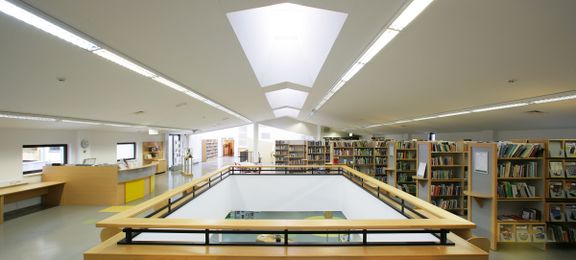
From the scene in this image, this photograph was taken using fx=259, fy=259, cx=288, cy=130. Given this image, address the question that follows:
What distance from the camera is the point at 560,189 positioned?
4543 millimetres

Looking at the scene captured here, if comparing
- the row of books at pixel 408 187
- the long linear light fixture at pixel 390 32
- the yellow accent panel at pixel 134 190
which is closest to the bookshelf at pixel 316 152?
the row of books at pixel 408 187

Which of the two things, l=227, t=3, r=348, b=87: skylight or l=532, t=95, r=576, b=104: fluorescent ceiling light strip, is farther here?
l=532, t=95, r=576, b=104: fluorescent ceiling light strip

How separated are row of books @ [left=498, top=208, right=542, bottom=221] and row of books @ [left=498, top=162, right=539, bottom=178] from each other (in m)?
0.64

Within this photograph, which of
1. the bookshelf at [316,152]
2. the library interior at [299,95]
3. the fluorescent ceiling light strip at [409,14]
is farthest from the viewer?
the bookshelf at [316,152]

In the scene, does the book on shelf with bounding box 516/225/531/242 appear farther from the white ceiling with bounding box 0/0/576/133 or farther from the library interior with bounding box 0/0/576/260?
the white ceiling with bounding box 0/0/576/133

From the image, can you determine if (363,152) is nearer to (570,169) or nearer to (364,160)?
(364,160)

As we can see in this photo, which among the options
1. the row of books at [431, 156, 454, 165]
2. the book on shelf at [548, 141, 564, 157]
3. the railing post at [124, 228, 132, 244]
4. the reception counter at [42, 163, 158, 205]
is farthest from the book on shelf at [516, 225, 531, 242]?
the reception counter at [42, 163, 158, 205]

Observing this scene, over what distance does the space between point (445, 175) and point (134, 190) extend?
8.87m

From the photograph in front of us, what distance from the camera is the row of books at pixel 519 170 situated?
4617 mm

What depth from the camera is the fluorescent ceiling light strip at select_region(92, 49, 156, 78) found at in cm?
320

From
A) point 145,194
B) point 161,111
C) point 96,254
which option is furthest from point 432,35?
point 145,194

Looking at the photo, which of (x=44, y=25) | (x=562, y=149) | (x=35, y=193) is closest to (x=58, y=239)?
(x=35, y=193)

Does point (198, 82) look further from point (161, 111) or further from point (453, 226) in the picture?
point (453, 226)

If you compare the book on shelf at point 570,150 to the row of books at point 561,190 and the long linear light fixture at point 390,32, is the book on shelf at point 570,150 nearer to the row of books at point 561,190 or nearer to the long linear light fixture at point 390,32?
the row of books at point 561,190
